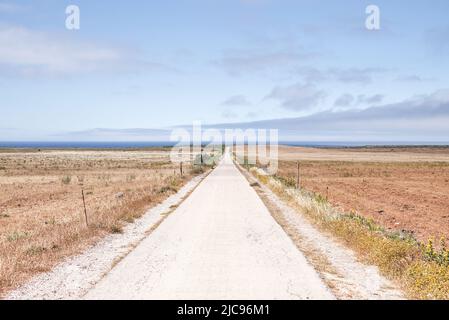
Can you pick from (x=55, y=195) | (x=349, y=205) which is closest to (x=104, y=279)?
(x=349, y=205)

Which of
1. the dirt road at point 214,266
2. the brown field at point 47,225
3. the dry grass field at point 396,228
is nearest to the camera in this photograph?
the dirt road at point 214,266

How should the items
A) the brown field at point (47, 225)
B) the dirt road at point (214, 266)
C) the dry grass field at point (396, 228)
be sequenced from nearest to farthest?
the dirt road at point (214, 266), the dry grass field at point (396, 228), the brown field at point (47, 225)

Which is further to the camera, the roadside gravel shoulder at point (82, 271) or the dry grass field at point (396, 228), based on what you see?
the dry grass field at point (396, 228)

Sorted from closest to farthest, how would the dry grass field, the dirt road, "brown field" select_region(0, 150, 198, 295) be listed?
the dirt road → the dry grass field → "brown field" select_region(0, 150, 198, 295)

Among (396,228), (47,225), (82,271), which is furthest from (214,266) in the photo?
(396,228)

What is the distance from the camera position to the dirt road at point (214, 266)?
23.9 feet

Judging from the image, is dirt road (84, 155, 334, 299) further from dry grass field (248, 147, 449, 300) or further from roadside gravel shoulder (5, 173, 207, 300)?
dry grass field (248, 147, 449, 300)

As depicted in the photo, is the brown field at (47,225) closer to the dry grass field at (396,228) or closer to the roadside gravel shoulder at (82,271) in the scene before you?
the roadside gravel shoulder at (82,271)

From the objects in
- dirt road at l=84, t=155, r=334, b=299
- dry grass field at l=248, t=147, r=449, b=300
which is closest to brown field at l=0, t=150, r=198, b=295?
dirt road at l=84, t=155, r=334, b=299

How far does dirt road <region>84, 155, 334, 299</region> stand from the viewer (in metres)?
7.28

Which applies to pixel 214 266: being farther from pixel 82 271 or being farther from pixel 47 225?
pixel 47 225

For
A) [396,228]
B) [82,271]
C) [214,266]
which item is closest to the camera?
[82,271]

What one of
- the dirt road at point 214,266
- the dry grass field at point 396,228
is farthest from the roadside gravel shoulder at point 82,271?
the dry grass field at point 396,228

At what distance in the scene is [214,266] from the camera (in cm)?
905
